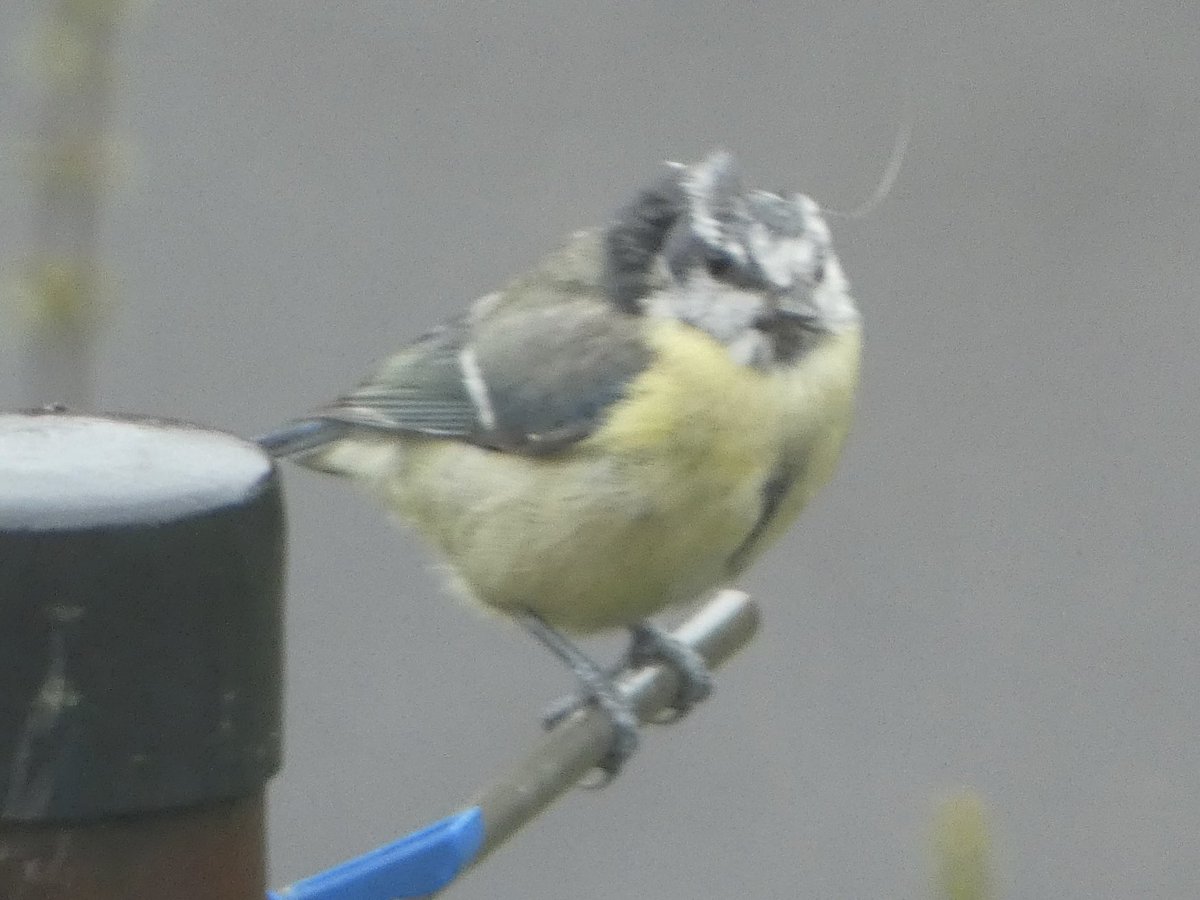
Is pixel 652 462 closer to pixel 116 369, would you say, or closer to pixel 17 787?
pixel 17 787

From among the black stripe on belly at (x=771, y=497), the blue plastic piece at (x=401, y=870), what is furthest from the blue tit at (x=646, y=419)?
the blue plastic piece at (x=401, y=870)

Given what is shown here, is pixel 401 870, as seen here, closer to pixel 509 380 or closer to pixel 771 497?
pixel 771 497

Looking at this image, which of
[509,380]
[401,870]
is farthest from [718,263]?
[401,870]

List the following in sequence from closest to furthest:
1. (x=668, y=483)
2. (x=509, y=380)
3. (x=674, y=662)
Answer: (x=668, y=483) → (x=674, y=662) → (x=509, y=380)

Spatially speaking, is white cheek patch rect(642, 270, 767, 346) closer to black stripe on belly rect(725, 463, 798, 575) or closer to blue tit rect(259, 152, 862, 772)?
blue tit rect(259, 152, 862, 772)

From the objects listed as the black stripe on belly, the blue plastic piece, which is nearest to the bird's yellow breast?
the black stripe on belly

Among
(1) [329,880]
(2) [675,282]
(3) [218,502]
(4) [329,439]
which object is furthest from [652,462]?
(3) [218,502]

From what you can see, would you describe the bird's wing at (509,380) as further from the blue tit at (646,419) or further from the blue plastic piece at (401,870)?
the blue plastic piece at (401,870)
